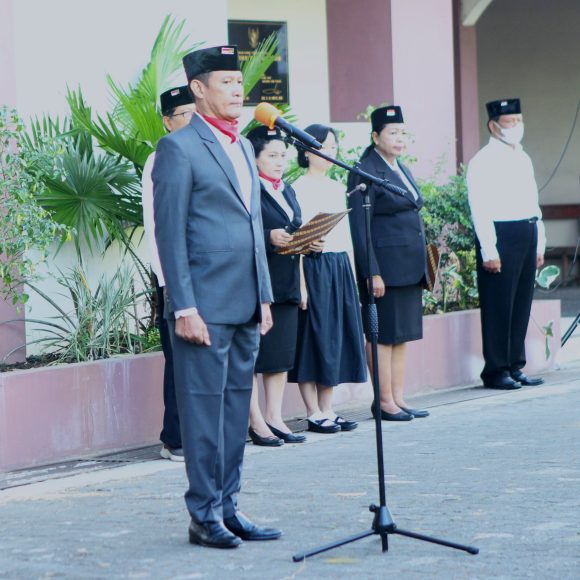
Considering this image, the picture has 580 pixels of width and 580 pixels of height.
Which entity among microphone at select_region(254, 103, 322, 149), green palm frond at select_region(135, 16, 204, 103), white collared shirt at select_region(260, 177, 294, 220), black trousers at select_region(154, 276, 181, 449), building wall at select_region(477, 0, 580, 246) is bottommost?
black trousers at select_region(154, 276, 181, 449)

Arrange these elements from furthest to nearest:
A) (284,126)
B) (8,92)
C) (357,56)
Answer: (357,56) < (8,92) < (284,126)

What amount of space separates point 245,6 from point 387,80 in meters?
1.65

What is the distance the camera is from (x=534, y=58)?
738 inches

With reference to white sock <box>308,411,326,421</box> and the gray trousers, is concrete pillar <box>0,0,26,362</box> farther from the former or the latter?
the gray trousers

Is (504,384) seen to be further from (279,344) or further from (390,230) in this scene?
(279,344)

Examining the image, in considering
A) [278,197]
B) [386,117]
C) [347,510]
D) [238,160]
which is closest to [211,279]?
[238,160]

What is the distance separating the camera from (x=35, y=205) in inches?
290

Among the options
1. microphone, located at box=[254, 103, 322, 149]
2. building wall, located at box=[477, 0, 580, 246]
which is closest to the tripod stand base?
microphone, located at box=[254, 103, 322, 149]

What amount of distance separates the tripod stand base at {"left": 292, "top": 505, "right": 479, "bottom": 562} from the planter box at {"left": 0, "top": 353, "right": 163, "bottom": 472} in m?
2.53

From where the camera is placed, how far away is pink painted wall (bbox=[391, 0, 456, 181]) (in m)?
12.1

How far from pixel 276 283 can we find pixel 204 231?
2357mm

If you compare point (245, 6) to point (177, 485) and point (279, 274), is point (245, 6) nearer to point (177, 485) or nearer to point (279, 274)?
point (279, 274)

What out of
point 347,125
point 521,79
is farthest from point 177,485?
point 521,79

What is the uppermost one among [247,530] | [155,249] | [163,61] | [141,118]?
[163,61]
